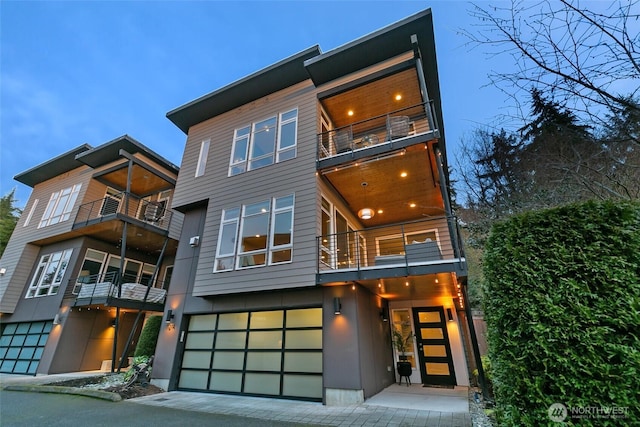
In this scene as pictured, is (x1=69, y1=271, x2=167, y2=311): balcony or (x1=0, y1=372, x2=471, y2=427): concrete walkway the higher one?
(x1=69, y1=271, x2=167, y2=311): balcony

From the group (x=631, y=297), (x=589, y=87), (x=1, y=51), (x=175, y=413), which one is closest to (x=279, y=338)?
(x=175, y=413)

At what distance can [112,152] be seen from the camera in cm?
1263

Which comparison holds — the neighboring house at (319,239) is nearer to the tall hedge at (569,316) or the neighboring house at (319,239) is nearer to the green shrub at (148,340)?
the green shrub at (148,340)

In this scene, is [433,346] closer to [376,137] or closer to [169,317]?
[376,137]

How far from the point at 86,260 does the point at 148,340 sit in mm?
5683

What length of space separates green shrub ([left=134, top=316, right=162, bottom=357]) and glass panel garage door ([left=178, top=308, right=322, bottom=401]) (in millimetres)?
1980

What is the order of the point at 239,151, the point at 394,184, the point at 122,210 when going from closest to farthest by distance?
the point at 394,184, the point at 239,151, the point at 122,210

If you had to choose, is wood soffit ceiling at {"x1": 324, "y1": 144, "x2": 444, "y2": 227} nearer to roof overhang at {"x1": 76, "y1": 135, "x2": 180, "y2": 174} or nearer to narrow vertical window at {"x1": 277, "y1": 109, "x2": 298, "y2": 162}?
narrow vertical window at {"x1": 277, "y1": 109, "x2": 298, "y2": 162}

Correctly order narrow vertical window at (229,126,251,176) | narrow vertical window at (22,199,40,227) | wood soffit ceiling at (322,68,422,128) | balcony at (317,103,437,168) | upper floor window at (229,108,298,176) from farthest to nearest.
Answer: narrow vertical window at (22,199,40,227), narrow vertical window at (229,126,251,176), upper floor window at (229,108,298,176), wood soffit ceiling at (322,68,422,128), balcony at (317,103,437,168)

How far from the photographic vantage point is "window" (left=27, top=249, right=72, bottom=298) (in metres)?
12.1

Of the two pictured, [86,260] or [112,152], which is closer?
[86,260]

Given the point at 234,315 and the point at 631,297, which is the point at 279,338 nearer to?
the point at 234,315

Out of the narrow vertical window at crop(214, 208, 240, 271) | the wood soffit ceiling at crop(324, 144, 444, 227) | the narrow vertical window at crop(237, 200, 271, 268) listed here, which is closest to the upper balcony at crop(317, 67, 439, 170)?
the wood soffit ceiling at crop(324, 144, 444, 227)

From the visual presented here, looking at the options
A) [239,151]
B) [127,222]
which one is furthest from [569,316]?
[127,222]
